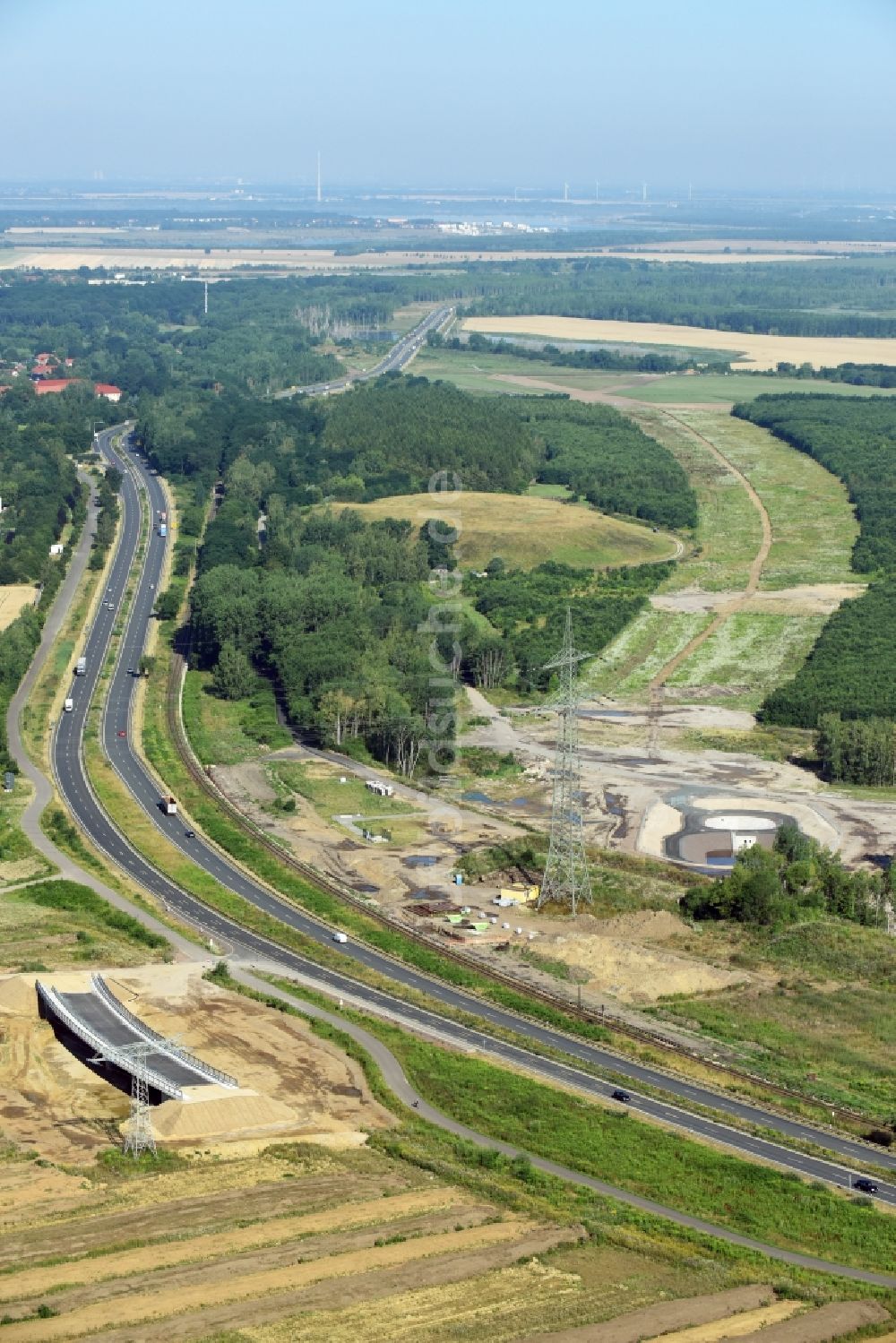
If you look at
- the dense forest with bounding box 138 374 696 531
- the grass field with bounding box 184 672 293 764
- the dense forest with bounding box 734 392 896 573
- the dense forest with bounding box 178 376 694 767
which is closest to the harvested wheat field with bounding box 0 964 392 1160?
the grass field with bounding box 184 672 293 764

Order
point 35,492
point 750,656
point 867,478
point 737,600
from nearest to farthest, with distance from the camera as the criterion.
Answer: point 750,656 → point 737,600 → point 35,492 → point 867,478

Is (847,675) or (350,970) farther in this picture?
(847,675)

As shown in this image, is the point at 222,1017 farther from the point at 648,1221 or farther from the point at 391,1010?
the point at 648,1221

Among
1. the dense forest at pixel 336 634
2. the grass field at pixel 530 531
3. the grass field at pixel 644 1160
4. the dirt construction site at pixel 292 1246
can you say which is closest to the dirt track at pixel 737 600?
the grass field at pixel 530 531

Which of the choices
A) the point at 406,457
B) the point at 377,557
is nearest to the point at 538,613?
the point at 377,557

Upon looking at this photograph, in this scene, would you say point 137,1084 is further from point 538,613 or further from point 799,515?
point 799,515
